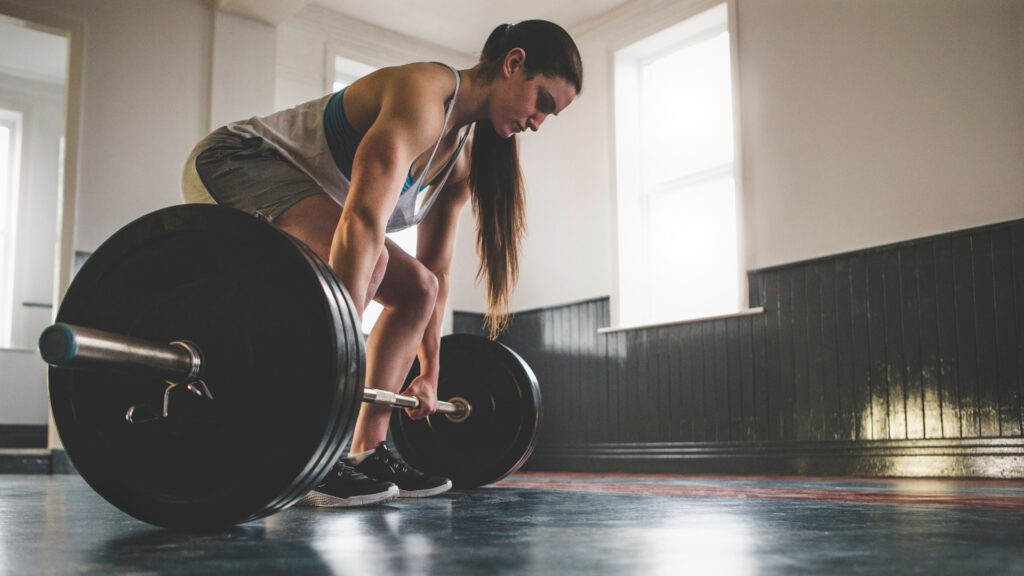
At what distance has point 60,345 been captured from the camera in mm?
842

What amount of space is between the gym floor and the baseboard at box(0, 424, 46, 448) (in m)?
4.79

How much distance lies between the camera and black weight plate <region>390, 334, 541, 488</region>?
204 cm

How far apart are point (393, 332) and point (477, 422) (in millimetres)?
441

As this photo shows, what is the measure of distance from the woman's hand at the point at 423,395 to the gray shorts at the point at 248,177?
48cm

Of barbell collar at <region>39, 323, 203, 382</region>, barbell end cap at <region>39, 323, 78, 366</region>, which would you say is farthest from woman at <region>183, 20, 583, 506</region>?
barbell end cap at <region>39, 323, 78, 366</region>

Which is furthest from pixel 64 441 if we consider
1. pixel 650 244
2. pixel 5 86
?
pixel 5 86

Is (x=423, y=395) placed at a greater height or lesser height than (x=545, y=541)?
greater

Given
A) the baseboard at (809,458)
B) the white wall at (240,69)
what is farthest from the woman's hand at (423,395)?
the white wall at (240,69)

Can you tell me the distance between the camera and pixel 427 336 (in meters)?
1.93

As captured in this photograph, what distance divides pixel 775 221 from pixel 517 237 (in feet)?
7.49

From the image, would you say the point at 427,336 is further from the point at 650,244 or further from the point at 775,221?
the point at 650,244

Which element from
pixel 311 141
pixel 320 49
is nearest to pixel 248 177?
pixel 311 141

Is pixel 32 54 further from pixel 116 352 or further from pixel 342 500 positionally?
pixel 116 352

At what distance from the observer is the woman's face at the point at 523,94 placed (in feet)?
5.25
